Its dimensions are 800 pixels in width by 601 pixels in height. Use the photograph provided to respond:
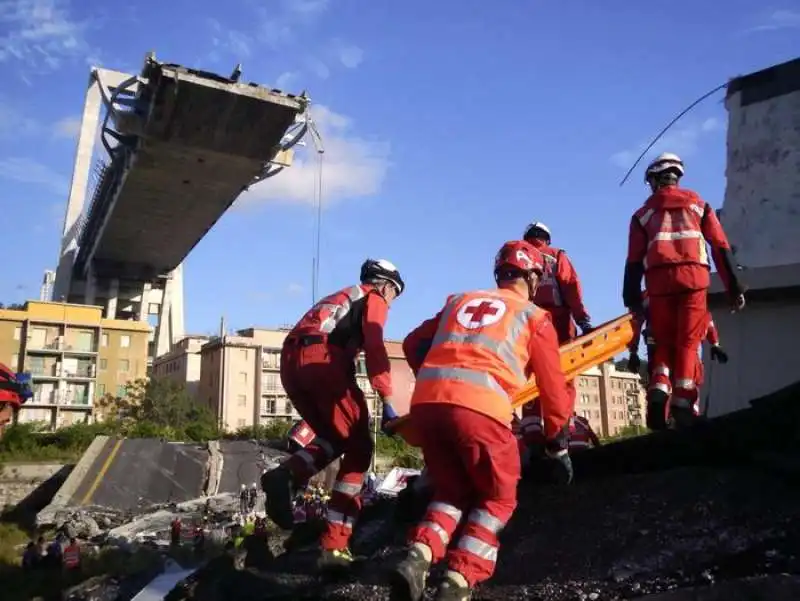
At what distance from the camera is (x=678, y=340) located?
4.77 m

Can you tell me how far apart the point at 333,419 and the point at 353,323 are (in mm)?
626

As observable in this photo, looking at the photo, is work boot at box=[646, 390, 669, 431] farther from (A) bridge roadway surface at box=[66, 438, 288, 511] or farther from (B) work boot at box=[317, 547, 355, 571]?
(A) bridge roadway surface at box=[66, 438, 288, 511]

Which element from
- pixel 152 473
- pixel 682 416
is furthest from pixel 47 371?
pixel 682 416

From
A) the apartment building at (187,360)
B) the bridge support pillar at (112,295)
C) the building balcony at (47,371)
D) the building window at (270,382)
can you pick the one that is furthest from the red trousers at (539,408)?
the apartment building at (187,360)

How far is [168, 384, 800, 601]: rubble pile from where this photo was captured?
293 centimetres

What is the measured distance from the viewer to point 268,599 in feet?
12.3

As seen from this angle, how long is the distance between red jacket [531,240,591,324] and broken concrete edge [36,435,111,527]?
17417 mm

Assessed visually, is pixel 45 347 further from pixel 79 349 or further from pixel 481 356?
pixel 481 356

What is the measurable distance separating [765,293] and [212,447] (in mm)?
23119

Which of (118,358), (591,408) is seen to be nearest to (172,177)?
(118,358)

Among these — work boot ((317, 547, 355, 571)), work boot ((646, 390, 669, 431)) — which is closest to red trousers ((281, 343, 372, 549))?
work boot ((317, 547, 355, 571))

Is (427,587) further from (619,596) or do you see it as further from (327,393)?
(327,393)

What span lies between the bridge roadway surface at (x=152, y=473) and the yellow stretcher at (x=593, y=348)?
18.1m

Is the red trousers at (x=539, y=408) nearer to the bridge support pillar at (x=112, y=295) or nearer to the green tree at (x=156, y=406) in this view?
the green tree at (x=156, y=406)
